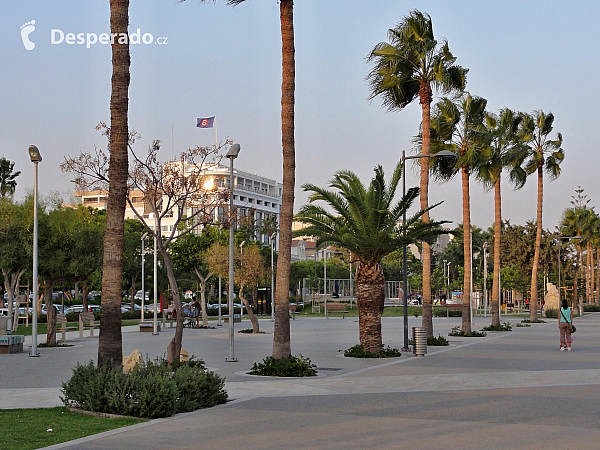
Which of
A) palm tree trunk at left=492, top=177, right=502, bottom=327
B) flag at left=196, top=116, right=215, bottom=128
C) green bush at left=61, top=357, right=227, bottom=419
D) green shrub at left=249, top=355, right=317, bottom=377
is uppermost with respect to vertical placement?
flag at left=196, top=116, right=215, bottom=128

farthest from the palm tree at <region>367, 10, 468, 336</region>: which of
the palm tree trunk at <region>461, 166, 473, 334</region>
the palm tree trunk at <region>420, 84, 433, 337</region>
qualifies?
the palm tree trunk at <region>461, 166, 473, 334</region>

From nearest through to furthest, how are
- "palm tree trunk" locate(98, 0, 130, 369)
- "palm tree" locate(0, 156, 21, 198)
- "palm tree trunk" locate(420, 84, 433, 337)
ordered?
"palm tree trunk" locate(98, 0, 130, 369) < "palm tree trunk" locate(420, 84, 433, 337) < "palm tree" locate(0, 156, 21, 198)

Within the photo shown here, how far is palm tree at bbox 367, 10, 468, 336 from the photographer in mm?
27656

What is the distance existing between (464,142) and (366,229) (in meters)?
12.7

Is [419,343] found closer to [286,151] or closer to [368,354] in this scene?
[368,354]

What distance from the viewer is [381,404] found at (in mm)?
12969

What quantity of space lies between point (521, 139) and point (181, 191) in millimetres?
30462

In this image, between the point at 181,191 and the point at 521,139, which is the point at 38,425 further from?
the point at 521,139

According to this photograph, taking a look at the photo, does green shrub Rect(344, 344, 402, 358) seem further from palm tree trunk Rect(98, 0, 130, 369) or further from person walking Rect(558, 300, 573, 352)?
palm tree trunk Rect(98, 0, 130, 369)

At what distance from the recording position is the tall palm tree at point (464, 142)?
1294 inches

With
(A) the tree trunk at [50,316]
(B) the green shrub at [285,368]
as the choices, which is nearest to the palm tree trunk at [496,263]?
(A) the tree trunk at [50,316]

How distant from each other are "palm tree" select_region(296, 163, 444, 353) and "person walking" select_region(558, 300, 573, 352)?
5189 mm

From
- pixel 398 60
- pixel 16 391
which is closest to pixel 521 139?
pixel 398 60

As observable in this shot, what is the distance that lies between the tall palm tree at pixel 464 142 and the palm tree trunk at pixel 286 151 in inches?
604
